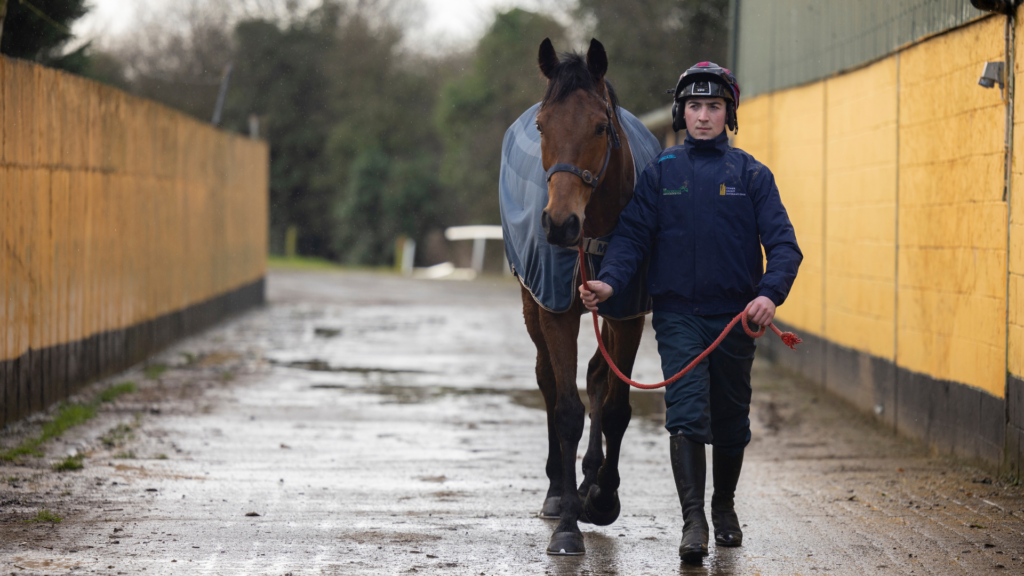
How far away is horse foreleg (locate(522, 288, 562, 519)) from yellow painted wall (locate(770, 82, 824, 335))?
4536mm

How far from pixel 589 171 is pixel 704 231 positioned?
0.54 metres

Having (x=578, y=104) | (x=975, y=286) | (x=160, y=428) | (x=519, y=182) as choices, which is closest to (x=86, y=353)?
(x=160, y=428)

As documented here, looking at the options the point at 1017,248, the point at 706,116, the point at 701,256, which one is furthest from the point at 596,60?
the point at 1017,248

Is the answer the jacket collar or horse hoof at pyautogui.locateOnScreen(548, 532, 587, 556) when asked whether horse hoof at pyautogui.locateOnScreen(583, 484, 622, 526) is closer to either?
horse hoof at pyautogui.locateOnScreen(548, 532, 587, 556)

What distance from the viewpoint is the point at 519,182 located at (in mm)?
5426

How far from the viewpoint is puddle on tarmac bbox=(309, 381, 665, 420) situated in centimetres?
893

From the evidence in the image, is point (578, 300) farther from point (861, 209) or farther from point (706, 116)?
point (861, 209)

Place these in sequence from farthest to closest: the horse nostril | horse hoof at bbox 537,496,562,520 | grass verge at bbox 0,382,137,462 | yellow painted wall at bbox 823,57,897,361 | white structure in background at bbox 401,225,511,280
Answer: white structure in background at bbox 401,225,511,280 → yellow painted wall at bbox 823,57,897,361 → grass verge at bbox 0,382,137,462 → horse hoof at bbox 537,496,562,520 → the horse nostril

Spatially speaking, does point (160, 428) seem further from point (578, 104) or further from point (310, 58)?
point (310, 58)

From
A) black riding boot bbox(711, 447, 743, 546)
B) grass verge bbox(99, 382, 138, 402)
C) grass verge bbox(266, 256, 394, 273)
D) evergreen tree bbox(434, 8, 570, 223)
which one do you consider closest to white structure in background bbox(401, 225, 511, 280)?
grass verge bbox(266, 256, 394, 273)

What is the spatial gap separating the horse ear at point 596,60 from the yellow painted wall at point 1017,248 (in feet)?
8.16

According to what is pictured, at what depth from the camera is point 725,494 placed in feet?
16.1

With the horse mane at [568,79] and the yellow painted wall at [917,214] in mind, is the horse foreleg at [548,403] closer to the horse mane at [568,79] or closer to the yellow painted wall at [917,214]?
the horse mane at [568,79]

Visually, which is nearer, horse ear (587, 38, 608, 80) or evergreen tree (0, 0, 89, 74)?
horse ear (587, 38, 608, 80)
